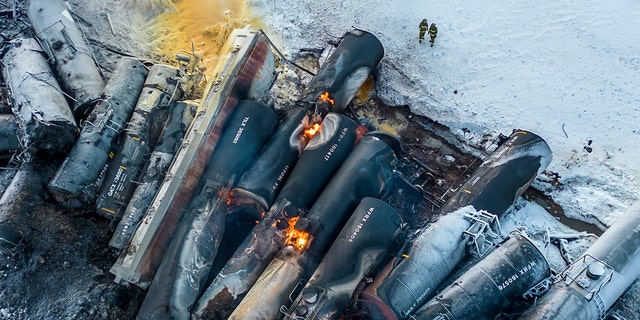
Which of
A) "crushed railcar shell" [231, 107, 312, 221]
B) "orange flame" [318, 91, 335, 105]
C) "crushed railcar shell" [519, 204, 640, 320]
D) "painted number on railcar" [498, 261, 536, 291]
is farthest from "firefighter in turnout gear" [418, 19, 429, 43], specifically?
"painted number on railcar" [498, 261, 536, 291]

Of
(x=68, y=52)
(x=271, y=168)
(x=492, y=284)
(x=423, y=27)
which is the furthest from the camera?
(x=423, y=27)

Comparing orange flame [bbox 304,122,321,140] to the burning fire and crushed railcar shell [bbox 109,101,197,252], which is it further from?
crushed railcar shell [bbox 109,101,197,252]

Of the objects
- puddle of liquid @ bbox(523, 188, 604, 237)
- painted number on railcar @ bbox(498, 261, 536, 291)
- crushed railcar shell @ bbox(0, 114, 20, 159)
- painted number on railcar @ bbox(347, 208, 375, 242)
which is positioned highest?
puddle of liquid @ bbox(523, 188, 604, 237)

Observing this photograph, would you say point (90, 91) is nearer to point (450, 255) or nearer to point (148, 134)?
point (148, 134)

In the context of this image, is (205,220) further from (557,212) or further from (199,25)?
(557,212)

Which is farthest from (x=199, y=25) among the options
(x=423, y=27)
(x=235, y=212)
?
(x=235, y=212)

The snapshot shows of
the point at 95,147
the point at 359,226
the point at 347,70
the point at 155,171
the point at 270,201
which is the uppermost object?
the point at 347,70
